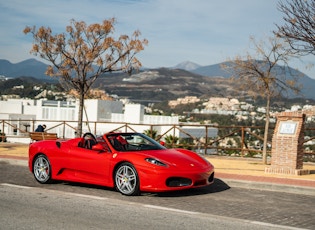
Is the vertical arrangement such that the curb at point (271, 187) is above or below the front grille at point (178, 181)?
below

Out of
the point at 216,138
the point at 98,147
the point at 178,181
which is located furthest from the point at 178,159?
the point at 216,138

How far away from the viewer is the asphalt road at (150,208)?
762 cm

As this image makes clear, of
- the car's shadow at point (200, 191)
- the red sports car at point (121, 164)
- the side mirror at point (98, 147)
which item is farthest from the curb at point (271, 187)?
the side mirror at point (98, 147)

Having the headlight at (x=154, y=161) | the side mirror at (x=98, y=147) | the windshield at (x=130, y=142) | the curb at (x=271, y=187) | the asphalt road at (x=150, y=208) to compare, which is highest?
the windshield at (x=130, y=142)

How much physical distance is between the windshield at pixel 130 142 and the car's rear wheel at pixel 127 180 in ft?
1.99

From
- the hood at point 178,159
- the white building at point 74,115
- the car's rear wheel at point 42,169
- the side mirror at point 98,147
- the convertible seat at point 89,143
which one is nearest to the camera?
the hood at point 178,159

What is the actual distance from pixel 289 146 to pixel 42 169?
6.71m

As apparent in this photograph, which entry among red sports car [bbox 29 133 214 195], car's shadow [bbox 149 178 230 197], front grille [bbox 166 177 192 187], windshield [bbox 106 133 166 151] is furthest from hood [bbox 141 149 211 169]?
car's shadow [bbox 149 178 230 197]

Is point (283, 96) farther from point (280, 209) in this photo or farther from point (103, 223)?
point (103, 223)

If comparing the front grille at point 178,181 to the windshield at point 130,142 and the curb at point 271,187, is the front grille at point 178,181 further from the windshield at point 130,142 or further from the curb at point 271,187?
the curb at point 271,187

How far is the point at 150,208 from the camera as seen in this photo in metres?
8.96

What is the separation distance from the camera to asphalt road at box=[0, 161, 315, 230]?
7618 millimetres

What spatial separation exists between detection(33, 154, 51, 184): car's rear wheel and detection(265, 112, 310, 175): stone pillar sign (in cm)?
627

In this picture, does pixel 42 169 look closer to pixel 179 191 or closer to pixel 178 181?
pixel 179 191
